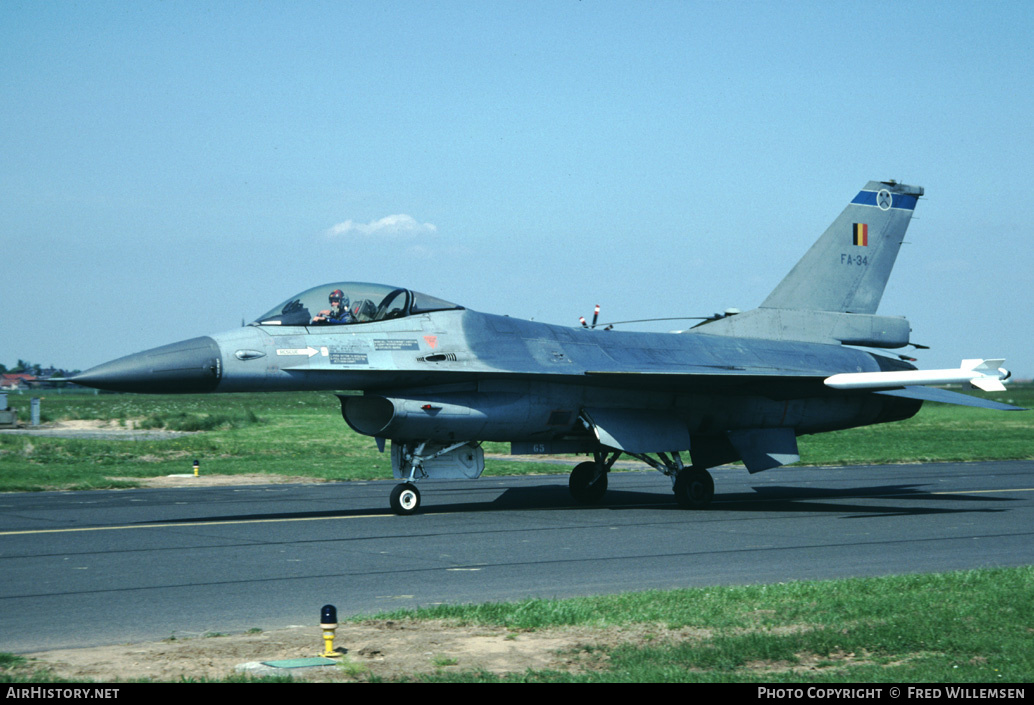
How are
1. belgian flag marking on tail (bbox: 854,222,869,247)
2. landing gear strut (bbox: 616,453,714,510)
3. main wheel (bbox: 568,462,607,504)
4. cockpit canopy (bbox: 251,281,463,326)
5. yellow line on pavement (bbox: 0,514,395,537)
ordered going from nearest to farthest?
yellow line on pavement (bbox: 0,514,395,537)
cockpit canopy (bbox: 251,281,463,326)
landing gear strut (bbox: 616,453,714,510)
main wheel (bbox: 568,462,607,504)
belgian flag marking on tail (bbox: 854,222,869,247)

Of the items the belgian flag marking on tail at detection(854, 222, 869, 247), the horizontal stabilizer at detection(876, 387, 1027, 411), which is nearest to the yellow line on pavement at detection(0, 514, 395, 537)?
the horizontal stabilizer at detection(876, 387, 1027, 411)

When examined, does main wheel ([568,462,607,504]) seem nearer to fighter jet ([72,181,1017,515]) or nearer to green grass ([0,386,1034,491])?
fighter jet ([72,181,1017,515])

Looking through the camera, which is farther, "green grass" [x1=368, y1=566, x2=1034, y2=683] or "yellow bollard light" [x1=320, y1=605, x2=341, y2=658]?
"yellow bollard light" [x1=320, y1=605, x2=341, y2=658]

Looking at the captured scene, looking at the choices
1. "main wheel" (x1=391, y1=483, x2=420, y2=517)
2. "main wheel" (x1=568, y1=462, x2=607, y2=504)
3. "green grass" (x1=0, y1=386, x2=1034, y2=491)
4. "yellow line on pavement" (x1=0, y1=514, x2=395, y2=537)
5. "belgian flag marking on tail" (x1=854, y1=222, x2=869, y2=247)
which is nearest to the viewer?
"yellow line on pavement" (x1=0, y1=514, x2=395, y2=537)

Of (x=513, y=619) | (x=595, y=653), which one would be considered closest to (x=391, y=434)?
(x=513, y=619)

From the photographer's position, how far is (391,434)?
51.1ft

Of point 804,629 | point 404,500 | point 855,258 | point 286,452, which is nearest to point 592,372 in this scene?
point 404,500

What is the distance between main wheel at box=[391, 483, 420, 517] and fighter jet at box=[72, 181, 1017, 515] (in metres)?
0.02

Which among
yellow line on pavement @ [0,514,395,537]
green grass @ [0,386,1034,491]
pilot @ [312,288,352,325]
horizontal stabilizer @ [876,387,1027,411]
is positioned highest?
pilot @ [312,288,352,325]

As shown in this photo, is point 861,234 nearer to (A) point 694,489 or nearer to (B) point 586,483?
(A) point 694,489

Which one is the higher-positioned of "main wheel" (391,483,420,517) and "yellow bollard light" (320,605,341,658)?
"yellow bollard light" (320,605,341,658)

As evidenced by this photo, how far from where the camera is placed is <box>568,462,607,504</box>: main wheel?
734 inches

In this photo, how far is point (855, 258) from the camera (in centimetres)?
2162

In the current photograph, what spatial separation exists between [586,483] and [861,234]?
26.7 ft
